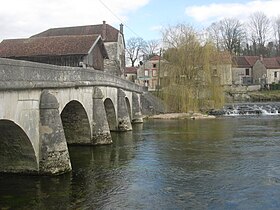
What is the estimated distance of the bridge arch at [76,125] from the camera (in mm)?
18125

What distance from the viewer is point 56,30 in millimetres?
47125

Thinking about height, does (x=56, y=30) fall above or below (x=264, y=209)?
above

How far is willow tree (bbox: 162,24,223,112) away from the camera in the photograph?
121ft

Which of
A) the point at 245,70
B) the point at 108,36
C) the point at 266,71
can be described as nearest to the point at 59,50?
the point at 108,36

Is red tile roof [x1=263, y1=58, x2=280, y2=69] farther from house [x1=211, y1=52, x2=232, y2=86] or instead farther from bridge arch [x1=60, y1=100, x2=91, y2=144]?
bridge arch [x1=60, y1=100, x2=91, y2=144]

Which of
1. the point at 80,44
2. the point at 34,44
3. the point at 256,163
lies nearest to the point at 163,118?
the point at 80,44

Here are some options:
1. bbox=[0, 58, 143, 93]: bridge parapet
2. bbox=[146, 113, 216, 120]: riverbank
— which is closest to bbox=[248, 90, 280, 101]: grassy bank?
bbox=[146, 113, 216, 120]: riverbank

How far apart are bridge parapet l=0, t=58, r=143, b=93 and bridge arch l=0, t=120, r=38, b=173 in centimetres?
148

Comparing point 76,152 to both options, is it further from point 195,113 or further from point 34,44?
point 195,113

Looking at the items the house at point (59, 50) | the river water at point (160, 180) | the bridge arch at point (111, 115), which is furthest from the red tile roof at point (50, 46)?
the river water at point (160, 180)

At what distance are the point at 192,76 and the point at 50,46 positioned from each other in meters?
14.9

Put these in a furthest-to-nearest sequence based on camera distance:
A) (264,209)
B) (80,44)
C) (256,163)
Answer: (80,44) < (256,163) < (264,209)

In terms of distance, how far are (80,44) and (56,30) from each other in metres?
19.6

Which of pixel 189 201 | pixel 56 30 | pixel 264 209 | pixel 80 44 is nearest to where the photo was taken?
pixel 264 209
